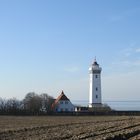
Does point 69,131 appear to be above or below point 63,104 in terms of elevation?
below

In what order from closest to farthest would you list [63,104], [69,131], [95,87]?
[69,131]
[95,87]
[63,104]

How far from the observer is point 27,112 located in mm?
93875

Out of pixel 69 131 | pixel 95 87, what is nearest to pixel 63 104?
pixel 95 87

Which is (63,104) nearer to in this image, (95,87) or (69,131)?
(95,87)

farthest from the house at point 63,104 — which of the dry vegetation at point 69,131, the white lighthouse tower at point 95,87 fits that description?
the dry vegetation at point 69,131

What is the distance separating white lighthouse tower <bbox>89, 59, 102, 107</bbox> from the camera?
102 metres

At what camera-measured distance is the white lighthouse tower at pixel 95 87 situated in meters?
102

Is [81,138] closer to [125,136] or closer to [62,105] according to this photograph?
[125,136]

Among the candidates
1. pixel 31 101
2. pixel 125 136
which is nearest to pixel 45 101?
pixel 31 101

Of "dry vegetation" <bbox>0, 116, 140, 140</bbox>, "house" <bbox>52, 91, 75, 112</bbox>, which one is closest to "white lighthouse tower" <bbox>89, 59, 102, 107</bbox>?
"house" <bbox>52, 91, 75, 112</bbox>

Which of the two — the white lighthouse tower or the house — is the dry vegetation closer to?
the white lighthouse tower

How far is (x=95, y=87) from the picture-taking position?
4053 inches

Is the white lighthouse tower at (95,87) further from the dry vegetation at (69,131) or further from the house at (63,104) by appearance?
the dry vegetation at (69,131)

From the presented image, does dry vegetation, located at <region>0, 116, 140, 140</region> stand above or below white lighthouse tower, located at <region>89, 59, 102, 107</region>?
below
